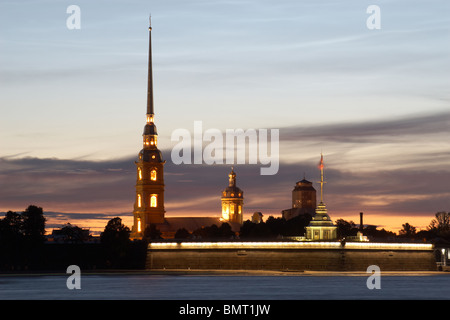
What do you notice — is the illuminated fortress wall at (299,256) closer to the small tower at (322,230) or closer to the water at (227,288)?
the small tower at (322,230)

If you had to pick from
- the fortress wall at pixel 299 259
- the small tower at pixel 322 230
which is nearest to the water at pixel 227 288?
the fortress wall at pixel 299 259

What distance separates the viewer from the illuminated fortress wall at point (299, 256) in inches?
7530

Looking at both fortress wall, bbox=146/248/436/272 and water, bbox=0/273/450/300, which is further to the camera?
fortress wall, bbox=146/248/436/272

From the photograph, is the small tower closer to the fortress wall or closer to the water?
the fortress wall

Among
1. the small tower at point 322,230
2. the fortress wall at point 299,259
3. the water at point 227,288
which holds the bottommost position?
the water at point 227,288

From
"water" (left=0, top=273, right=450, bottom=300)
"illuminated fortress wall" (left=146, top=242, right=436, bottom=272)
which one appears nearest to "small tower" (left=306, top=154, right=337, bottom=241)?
"illuminated fortress wall" (left=146, top=242, right=436, bottom=272)

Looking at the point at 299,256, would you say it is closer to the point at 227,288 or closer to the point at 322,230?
the point at 322,230

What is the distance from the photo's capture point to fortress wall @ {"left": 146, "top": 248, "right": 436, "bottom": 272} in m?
191

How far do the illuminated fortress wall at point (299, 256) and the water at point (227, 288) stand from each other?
44.6 feet

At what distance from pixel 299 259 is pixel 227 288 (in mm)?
50077

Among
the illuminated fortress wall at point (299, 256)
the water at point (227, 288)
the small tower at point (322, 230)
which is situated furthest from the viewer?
the small tower at point (322, 230)
